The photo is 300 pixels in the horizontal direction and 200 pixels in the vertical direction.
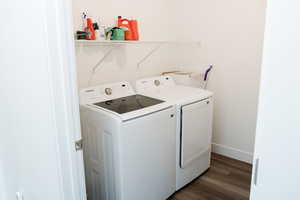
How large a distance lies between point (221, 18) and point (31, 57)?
2.30 m

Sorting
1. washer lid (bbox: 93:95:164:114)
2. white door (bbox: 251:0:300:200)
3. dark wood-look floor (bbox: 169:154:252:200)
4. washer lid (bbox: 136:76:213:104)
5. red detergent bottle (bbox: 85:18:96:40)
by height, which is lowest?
dark wood-look floor (bbox: 169:154:252:200)

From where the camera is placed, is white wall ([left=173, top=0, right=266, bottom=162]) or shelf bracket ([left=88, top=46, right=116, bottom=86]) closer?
shelf bracket ([left=88, top=46, right=116, bottom=86])

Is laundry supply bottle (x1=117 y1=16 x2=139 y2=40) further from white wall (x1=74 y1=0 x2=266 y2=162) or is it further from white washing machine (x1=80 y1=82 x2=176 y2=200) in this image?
white washing machine (x1=80 y1=82 x2=176 y2=200)

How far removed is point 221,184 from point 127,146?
1.33 meters

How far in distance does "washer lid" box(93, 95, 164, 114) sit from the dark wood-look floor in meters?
0.99

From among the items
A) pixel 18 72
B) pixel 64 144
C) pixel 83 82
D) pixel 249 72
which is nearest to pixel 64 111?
pixel 64 144

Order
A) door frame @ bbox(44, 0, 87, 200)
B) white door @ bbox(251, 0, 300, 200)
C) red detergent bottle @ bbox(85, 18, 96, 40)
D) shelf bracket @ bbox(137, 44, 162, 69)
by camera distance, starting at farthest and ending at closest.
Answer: shelf bracket @ bbox(137, 44, 162, 69) < red detergent bottle @ bbox(85, 18, 96, 40) < door frame @ bbox(44, 0, 87, 200) < white door @ bbox(251, 0, 300, 200)

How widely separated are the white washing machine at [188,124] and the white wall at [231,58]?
1.64 ft

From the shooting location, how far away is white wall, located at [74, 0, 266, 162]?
8.11 feet

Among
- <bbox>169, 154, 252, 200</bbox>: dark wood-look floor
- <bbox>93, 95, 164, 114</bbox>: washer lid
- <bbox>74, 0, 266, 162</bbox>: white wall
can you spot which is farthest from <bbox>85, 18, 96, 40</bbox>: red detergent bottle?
<bbox>169, 154, 252, 200</bbox>: dark wood-look floor

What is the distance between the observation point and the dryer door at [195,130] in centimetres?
223

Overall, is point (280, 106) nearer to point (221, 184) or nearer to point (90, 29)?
point (90, 29)

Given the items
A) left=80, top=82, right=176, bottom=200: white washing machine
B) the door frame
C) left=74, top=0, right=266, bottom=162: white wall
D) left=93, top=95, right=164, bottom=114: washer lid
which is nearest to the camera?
the door frame

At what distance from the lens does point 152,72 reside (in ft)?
9.91
